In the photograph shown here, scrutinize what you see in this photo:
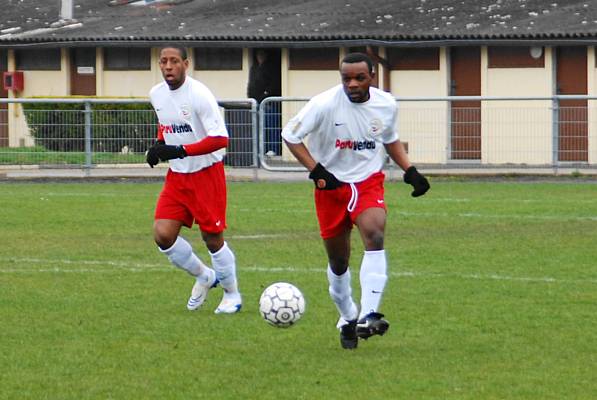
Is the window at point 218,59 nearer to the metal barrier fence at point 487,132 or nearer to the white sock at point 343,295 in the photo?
the metal barrier fence at point 487,132

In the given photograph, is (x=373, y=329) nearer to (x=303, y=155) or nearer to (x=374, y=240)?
(x=374, y=240)

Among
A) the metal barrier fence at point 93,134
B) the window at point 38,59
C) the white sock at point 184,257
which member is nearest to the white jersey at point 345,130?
the white sock at point 184,257

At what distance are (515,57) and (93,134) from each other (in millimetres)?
8546

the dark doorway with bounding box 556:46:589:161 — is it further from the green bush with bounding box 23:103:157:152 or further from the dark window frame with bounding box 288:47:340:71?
the dark window frame with bounding box 288:47:340:71

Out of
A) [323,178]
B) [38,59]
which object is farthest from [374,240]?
[38,59]

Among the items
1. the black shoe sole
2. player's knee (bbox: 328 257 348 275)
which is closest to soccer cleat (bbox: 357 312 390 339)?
the black shoe sole

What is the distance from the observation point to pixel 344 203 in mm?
10109

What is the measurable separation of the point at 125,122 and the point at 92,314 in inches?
605

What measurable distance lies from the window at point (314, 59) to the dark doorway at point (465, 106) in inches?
106

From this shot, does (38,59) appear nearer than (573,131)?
No

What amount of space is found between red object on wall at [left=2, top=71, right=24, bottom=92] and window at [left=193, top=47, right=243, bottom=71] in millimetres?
4481

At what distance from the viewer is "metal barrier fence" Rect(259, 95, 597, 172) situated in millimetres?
26188

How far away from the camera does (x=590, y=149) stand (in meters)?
26.3

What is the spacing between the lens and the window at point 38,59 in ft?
120
